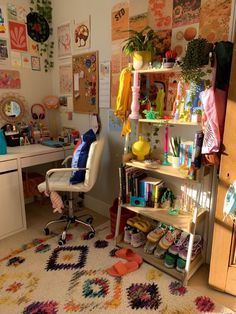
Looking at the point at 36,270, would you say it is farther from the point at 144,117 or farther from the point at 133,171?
the point at 144,117

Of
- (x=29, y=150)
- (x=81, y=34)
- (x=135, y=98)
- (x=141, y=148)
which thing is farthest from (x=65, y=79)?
(x=141, y=148)

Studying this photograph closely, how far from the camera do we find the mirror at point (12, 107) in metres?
2.83

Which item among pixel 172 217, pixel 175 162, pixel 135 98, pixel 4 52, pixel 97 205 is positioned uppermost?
pixel 4 52

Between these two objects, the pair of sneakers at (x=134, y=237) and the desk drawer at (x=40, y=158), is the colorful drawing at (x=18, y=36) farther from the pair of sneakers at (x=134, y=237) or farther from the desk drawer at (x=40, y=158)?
the pair of sneakers at (x=134, y=237)

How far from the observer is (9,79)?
2830 mm

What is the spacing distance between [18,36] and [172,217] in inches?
102

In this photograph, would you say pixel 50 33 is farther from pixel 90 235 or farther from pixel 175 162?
pixel 90 235

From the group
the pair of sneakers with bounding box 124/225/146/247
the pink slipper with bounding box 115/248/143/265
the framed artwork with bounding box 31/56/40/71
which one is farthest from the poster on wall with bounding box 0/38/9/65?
the pink slipper with bounding box 115/248/143/265

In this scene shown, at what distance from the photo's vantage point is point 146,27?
6.59 ft

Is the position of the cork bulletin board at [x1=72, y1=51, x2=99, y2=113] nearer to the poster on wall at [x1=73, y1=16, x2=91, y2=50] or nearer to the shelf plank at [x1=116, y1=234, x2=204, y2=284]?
the poster on wall at [x1=73, y1=16, x2=91, y2=50]

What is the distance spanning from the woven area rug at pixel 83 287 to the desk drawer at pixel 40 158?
2.66 feet

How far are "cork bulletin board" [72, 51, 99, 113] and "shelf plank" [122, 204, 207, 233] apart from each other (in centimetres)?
125

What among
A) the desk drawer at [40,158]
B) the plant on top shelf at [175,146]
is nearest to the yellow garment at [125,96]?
the plant on top shelf at [175,146]

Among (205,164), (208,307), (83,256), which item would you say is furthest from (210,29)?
(83,256)
